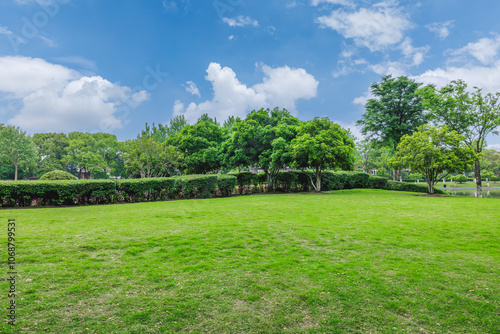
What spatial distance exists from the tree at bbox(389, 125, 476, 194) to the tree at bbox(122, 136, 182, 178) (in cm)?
2143

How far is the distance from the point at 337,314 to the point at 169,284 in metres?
2.40

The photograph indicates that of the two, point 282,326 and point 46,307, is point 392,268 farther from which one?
point 46,307

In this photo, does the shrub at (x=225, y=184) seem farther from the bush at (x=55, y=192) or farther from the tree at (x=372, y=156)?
the tree at (x=372, y=156)

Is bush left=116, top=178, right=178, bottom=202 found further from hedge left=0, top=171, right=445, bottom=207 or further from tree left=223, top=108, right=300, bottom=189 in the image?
tree left=223, top=108, right=300, bottom=189

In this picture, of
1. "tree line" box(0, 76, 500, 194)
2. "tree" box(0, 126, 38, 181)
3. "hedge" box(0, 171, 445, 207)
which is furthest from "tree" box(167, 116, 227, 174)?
"tree" box(0, 126, 38, 181)

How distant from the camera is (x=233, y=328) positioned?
301 centimetres

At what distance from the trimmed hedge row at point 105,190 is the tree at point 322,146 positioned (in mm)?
5437

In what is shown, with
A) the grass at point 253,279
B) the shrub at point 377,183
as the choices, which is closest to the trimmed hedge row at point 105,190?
the grass at point 253,279

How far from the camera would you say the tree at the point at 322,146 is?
18.2 m

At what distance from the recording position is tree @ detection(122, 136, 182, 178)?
27.9 meters

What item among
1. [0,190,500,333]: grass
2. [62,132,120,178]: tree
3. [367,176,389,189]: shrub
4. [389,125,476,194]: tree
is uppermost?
[62,132,120,178]: tree

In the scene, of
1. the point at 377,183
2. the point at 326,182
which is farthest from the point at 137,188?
the point at 377,183

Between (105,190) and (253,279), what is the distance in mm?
11742

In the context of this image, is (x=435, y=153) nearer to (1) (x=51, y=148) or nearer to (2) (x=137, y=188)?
(2) (x=137, y=188)
